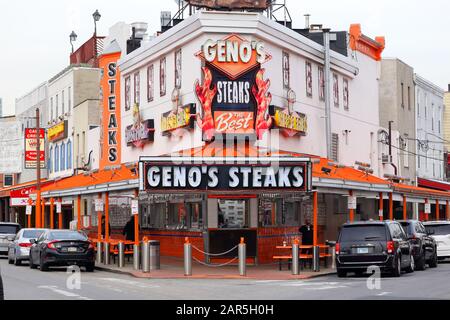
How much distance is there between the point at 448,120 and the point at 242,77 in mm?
39343

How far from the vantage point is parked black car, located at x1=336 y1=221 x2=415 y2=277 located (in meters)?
29.3

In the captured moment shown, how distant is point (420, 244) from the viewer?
33281mm

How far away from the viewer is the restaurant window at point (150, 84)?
4253 centimetres

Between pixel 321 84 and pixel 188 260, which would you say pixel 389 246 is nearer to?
pixel 188 260

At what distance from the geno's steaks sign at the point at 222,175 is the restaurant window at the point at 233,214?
4866 millimetres

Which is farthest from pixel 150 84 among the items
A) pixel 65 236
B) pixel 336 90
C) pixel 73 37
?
pixel 73 37

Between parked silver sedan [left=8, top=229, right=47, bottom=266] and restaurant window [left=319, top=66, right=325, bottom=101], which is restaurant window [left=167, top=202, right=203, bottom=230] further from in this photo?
restaurant window [left=319, top=66, right=325, bottom=101]

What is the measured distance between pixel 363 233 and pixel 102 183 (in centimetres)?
1143

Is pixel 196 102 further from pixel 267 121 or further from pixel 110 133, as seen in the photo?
Result: pixel 110 133

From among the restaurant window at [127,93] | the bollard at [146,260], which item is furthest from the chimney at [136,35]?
the bollard at [146,260]

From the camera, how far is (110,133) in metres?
47.5

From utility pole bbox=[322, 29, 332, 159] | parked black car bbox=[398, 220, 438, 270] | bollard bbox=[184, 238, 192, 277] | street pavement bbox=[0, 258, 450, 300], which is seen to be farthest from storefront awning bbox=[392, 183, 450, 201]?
bollard bbox=[184, 238, 192, 277]

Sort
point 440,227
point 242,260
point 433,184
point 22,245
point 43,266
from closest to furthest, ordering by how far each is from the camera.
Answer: point 242,260
point 43,266
point 22,245
point 440,227
point 433,184
